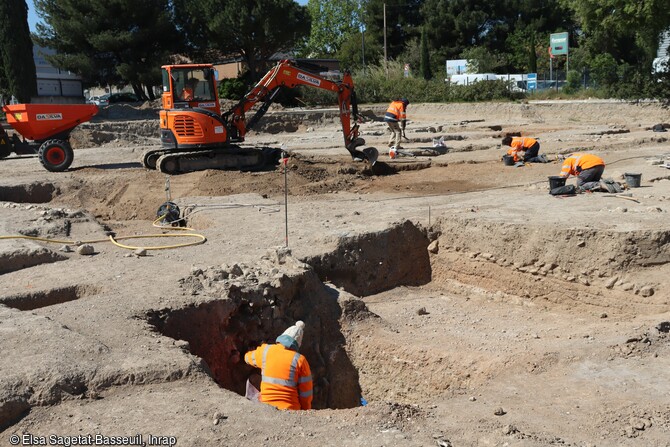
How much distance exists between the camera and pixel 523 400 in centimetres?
588

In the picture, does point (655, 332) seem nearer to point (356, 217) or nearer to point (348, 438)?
point (348, 438)

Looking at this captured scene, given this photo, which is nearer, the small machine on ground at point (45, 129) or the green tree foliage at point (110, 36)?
the small machine on ground at point (45, 129)

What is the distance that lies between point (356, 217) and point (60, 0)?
1294 inches

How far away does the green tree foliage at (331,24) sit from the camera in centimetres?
7238

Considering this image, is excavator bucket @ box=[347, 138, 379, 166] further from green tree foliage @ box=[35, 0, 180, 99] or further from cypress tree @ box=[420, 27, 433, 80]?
cypress tree @ box=[420, 27, 433, 80]

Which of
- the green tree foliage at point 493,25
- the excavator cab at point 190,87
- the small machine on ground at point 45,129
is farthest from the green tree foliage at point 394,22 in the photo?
the excavator cab at point 190,87

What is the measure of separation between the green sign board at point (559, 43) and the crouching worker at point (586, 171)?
30944 millimetres

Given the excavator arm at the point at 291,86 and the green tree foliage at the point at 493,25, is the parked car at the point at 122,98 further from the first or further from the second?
the excavator arm at the point at 291,86

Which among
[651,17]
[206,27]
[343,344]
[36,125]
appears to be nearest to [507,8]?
[206,27]

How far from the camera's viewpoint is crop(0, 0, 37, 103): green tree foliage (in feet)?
109

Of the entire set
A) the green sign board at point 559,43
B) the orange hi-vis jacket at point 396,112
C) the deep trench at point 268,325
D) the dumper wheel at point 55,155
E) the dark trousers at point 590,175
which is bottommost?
the deep trench at point 268,325

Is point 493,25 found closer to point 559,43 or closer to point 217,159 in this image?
point 559,43

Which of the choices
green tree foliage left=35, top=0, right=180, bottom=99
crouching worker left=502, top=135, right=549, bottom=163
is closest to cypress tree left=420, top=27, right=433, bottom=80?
green tree foliage left=35, top=0, right=180, bottom=99

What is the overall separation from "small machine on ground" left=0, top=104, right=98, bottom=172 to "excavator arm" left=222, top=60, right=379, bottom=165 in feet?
13.4
